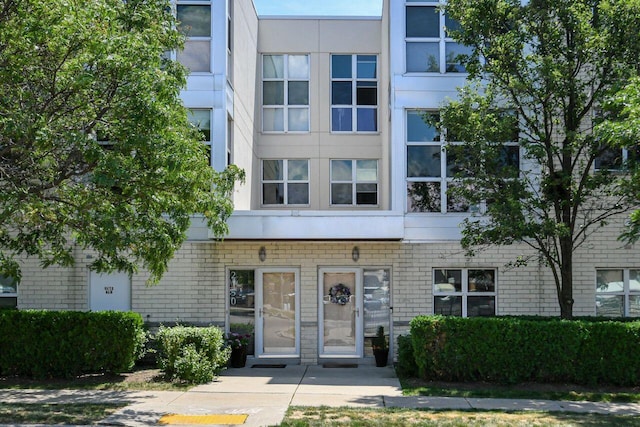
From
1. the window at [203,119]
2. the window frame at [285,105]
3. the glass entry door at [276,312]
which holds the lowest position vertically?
the glass entry door at [276,312]

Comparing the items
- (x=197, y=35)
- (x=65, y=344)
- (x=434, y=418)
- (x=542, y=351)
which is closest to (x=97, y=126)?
(x=65, y=344)

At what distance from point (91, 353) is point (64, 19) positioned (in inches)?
289

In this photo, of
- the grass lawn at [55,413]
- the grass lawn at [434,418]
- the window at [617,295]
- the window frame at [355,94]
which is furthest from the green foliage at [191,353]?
the window frame at [355,94]

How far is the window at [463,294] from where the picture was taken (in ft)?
54.2

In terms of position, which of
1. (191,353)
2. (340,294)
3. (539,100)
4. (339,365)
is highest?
(539,100)

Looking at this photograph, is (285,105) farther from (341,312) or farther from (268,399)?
(268,399)

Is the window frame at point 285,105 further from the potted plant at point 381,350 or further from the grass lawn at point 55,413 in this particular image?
the grass lawn at point 55,413

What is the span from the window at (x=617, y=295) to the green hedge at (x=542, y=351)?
9.85ft

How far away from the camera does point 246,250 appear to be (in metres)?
16.8

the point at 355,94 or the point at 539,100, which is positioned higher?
the point at 355,94

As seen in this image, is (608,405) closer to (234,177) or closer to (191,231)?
(234,177)

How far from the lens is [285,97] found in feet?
69.4

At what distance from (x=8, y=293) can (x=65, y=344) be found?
3.38m

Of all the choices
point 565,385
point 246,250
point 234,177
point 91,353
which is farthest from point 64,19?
point 565,385
